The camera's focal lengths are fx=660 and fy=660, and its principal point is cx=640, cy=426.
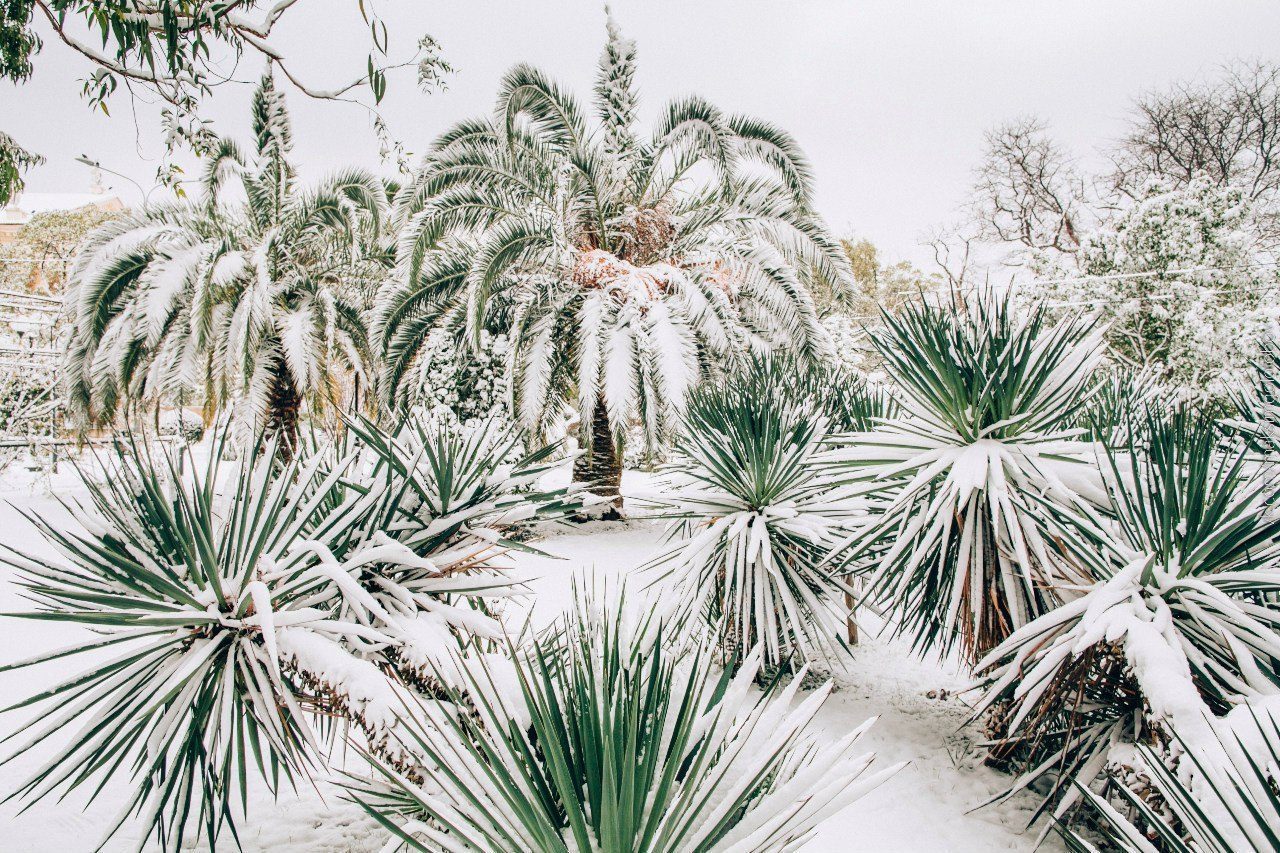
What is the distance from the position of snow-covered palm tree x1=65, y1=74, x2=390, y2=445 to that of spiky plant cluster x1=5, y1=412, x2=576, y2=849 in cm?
673

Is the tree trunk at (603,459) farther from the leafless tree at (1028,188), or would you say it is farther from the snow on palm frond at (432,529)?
the leafless tree at (1028,188)

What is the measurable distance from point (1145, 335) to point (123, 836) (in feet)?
56.2

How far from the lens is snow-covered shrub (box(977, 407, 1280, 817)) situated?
7.53ft

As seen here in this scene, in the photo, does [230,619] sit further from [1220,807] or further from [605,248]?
[605,248]

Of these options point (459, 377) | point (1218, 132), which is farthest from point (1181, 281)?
point (459, 377)

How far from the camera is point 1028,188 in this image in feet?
66.0

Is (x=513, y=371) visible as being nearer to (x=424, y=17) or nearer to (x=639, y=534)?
(x=639, y=534)

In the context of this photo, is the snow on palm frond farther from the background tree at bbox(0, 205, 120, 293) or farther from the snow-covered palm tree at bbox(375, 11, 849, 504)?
the background tree at bbox(0, 205, 120, 293)

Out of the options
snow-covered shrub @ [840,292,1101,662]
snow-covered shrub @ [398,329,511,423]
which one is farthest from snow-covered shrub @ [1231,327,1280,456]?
snow-covered shrub @ [398,329,511,423]

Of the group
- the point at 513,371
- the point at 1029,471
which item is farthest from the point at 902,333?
the point at 513,371

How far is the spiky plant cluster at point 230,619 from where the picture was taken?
1.79 m

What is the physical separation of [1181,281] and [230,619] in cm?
→ 1692

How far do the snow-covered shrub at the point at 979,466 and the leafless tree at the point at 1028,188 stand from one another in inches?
747

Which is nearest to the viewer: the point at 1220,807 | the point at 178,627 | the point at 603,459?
the point at 1220,807
